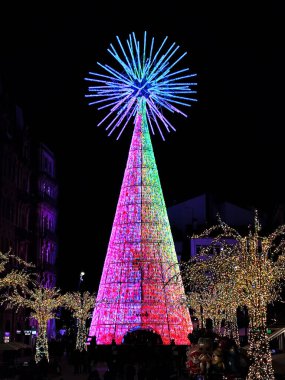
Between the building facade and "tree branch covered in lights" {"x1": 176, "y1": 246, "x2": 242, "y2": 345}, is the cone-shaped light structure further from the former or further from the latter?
the building facade

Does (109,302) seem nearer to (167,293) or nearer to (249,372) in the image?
(167,293)

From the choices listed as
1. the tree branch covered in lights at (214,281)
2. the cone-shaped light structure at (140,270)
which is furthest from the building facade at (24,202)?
the tree branch covered in lights at (214,281)

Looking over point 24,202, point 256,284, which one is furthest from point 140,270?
point 24,202

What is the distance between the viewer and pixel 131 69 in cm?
4350

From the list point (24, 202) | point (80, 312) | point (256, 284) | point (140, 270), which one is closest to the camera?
point (256, 284)

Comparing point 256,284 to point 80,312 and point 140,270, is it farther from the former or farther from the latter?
point 80,312

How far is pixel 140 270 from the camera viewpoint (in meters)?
39.5

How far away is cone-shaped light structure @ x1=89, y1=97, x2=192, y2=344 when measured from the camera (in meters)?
38.9

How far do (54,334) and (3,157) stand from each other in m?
24.6

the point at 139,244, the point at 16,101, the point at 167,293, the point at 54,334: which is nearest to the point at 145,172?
the point at 139,244

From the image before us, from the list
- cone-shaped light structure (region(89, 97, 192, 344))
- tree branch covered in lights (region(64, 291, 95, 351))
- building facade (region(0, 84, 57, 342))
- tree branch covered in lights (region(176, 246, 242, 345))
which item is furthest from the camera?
building facade (region(0, 84, 57, 342))

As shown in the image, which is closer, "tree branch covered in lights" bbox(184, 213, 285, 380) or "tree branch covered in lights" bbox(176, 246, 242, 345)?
"tree branch covered in lights" bbox(184, 213, 285, 380)

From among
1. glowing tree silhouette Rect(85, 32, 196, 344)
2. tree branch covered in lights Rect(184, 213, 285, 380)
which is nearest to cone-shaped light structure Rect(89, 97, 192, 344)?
glowing tree silhouette Rect(85, 32, 196, 344)

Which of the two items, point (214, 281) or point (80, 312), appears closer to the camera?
point (214, 281)
